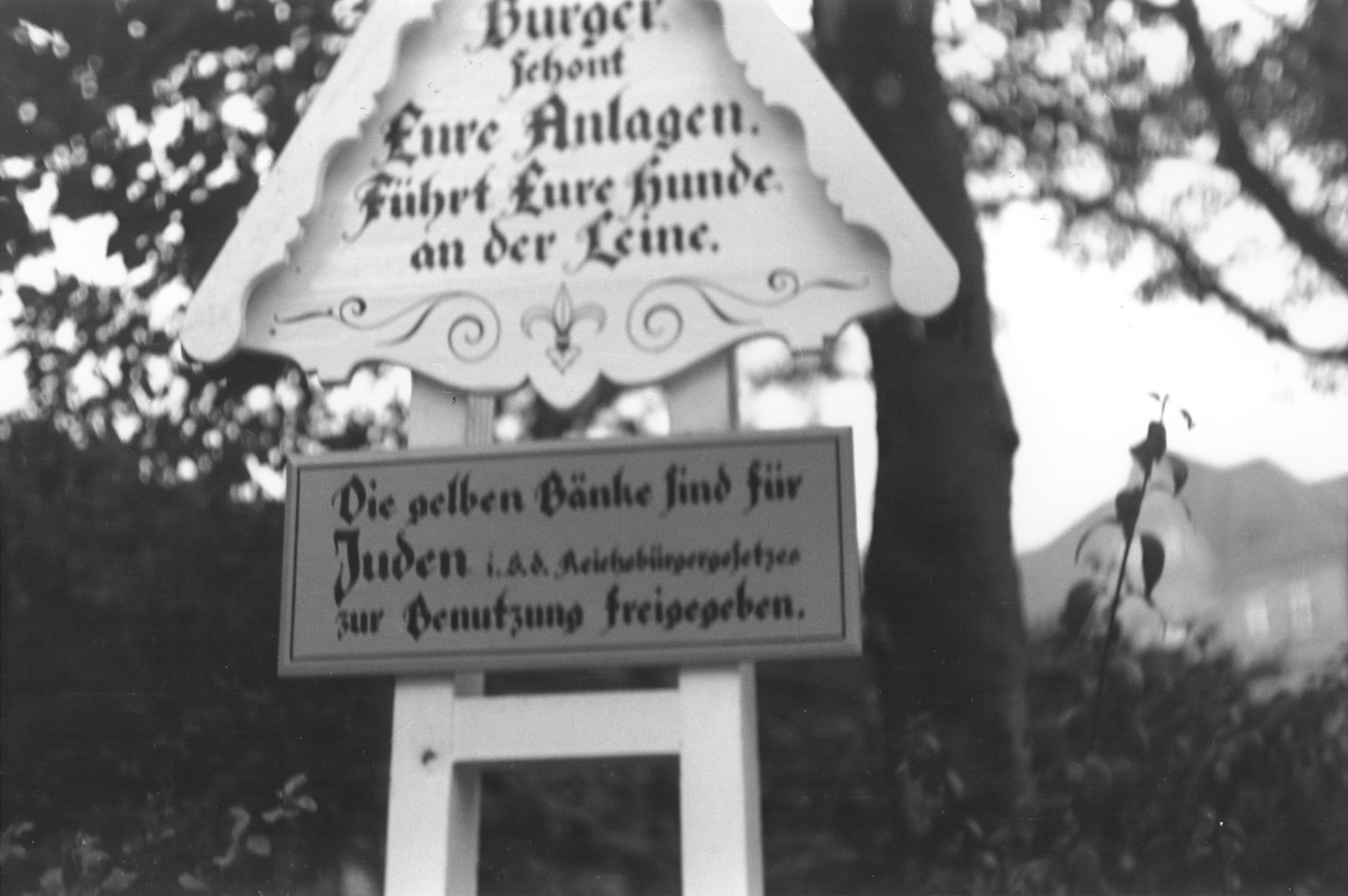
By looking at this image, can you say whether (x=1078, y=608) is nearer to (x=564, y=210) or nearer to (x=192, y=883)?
(x=564, y=210)

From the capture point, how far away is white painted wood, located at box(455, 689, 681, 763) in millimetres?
1979

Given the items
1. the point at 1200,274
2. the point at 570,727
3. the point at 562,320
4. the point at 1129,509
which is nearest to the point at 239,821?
the point at 570,727

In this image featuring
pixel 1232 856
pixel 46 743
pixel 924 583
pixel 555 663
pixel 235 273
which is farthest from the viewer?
pixel 46 743

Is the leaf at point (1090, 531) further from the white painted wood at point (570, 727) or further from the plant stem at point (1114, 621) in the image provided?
the white painted wood at point (570, 727)

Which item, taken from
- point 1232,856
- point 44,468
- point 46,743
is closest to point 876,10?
point 1232,856

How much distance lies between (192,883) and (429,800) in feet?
2.96

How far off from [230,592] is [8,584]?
44cm

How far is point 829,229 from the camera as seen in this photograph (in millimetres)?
2047

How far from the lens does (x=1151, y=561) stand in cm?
258

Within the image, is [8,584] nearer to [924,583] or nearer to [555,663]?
[555,663]

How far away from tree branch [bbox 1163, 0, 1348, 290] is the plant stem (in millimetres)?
534

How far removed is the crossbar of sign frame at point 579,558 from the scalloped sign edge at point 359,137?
0.87 feet

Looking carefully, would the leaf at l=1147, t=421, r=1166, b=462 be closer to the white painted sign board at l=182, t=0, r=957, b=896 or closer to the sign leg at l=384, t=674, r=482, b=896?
the white painted sign board at l=182, t=0, r=957, b=896

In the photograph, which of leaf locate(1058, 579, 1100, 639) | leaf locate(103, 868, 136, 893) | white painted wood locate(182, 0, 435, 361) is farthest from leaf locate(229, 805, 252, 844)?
leaf locate(1058, 579, 1100, 639)
